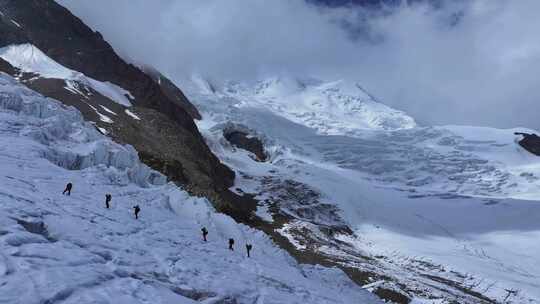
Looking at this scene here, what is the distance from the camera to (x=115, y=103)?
4796 inches

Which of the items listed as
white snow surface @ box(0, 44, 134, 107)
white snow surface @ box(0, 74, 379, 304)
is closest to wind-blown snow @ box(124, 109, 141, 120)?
white snow surface @ box(0, 44, 134, 107)

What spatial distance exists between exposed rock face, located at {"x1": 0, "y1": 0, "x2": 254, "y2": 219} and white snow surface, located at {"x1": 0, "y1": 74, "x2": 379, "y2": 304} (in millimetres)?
39610

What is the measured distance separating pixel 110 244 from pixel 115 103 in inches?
3990

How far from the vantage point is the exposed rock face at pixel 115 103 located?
325 ft

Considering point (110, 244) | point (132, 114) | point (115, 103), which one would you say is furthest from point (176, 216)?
point (115, 103)

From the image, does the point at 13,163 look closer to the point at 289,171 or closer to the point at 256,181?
the point at 256,181

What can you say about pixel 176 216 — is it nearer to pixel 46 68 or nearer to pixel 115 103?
pixel 115 103

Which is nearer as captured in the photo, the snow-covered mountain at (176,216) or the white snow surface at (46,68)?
the snow-covered mountain at (176,216)

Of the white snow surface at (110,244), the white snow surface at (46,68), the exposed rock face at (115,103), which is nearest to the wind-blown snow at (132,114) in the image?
the exposed rock face at (115,103)

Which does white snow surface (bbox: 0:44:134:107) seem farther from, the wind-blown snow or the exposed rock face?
the wind-blown snow

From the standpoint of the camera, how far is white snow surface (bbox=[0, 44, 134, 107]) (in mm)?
120750

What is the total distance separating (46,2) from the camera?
15488 centimetres

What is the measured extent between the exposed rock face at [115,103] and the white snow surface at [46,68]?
270 centimetres

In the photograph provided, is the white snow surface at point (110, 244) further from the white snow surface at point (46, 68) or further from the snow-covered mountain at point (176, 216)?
the white snow surface at point (46, 68)
